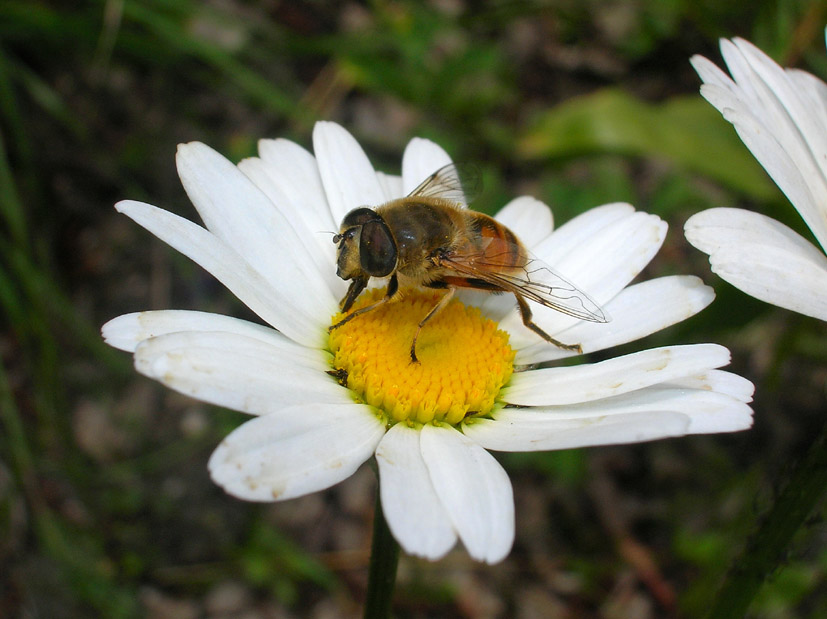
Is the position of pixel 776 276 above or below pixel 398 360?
above

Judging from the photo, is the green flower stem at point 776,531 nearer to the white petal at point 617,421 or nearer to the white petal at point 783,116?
the white petal at point 617,421

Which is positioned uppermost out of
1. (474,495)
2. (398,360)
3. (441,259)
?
(441,259)

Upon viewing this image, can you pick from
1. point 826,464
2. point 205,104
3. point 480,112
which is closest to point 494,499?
point 826,464

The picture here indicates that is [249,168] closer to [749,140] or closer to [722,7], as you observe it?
[749,140]

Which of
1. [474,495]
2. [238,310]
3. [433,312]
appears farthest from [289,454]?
[238,310]

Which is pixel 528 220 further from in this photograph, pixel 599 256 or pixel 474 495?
pixel 474 495

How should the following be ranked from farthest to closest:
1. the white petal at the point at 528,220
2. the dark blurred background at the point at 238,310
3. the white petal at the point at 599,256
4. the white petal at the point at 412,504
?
the dark blurred background at the point at 238,310 → the white petal at the point at 528,220 → the white petal at the point at 599,256 → the white petal at the point at 412,504

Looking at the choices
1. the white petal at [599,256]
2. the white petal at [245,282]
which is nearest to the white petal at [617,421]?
the white petal at [599,256]
